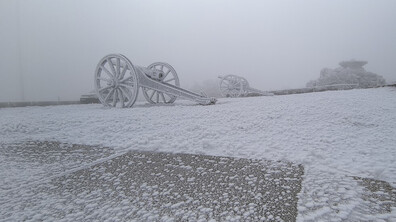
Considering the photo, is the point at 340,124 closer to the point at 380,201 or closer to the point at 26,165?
the point at 380,201

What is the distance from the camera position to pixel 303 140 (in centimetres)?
218

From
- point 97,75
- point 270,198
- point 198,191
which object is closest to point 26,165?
point 198,191

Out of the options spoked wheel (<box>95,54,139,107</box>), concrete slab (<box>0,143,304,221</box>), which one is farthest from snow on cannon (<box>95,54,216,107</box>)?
concrete slab (<box>0,143,304,221</box>)

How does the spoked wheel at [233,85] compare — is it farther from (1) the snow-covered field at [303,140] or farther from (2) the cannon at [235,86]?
(1) the snow-covered field at [303,140]

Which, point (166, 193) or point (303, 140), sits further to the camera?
point (303, 140)

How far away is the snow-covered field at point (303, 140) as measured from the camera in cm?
118

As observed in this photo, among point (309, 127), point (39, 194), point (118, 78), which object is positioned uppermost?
point (118, 78)

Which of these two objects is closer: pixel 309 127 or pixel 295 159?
pixel 295 159

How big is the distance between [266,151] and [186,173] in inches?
29.2

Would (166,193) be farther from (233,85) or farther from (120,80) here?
(233,85)

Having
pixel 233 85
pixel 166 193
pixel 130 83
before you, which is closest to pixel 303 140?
pixel 166 193

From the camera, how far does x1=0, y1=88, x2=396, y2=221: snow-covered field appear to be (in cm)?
118

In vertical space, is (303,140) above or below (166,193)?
above

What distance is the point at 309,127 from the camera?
104 inches
